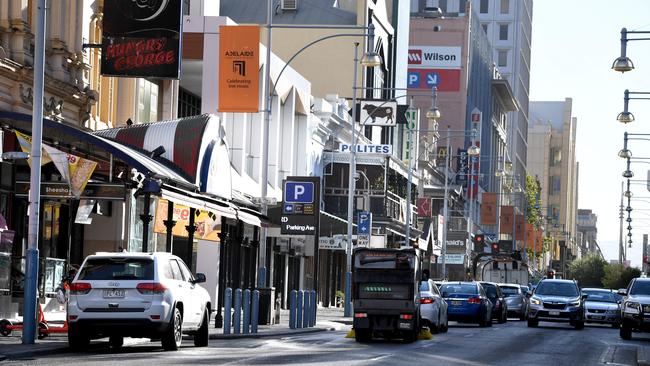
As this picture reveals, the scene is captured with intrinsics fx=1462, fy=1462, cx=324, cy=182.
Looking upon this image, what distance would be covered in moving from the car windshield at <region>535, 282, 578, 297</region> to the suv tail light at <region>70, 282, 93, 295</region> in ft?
87.9

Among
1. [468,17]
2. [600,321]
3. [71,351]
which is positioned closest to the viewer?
[71,351]

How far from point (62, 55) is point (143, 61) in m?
3.07

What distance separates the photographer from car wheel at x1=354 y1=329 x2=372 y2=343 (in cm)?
3317

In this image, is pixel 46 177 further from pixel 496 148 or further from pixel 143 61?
pixel 496 148

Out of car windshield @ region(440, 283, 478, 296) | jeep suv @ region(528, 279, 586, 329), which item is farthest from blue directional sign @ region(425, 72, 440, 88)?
car windshield @ region(440, 283, 478, 296)

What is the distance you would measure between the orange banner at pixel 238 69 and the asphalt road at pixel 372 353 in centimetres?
843

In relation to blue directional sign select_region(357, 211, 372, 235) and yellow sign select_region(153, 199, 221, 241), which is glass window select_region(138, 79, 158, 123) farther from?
blue directional sign select_region(357, 211, 372, 235)

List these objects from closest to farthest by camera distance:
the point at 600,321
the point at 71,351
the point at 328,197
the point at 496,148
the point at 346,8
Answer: the point at 71,351 < the point at 600,321 < the point at 328,197 < the point at 346,8 < the point at 496,148

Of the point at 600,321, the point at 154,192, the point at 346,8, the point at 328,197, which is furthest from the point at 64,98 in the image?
the point at 346,8

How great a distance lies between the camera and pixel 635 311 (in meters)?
39.7

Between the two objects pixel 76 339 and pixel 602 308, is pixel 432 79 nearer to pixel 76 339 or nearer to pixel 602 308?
pixel 602 308

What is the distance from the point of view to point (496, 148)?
529 feet

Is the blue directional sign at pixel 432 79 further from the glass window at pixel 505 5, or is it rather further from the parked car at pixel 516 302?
the parked car at pixel 516 302

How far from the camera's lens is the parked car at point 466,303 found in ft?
153
